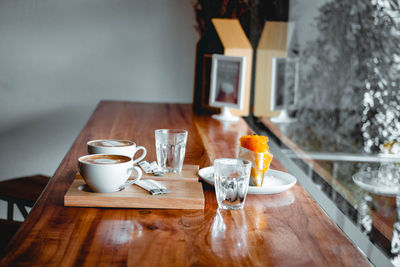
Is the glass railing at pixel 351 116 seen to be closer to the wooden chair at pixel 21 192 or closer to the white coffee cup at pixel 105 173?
the white coffee cup at pixel 105 173

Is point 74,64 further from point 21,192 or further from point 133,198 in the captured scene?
point 133,198

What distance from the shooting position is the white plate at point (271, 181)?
3.79 feet

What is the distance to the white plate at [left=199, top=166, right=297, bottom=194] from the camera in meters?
1.16

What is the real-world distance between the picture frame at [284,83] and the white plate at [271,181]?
0.78 m

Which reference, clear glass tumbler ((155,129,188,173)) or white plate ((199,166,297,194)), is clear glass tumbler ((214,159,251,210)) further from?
clear glass tumbler ((155,129,188,173))

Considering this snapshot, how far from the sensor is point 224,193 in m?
1.06

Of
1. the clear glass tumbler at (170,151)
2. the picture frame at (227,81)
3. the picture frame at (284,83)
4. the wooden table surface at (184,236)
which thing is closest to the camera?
the wooden table surface at (184,236)

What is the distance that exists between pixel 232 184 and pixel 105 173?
0.28m

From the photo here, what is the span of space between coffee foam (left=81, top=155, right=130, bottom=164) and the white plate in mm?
229

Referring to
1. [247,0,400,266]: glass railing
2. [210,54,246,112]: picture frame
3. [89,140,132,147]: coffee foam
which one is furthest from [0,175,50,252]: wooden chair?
[247,0,400,266]: glass railing

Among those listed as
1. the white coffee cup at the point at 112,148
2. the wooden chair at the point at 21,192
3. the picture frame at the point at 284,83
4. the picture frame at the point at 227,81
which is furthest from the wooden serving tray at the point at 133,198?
the picture frame at the point at 227,81

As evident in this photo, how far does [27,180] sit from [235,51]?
1215mm

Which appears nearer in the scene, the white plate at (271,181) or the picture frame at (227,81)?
the white plate at (271,181)

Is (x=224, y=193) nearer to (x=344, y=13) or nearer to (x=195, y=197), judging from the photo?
(x=195, y=197)
